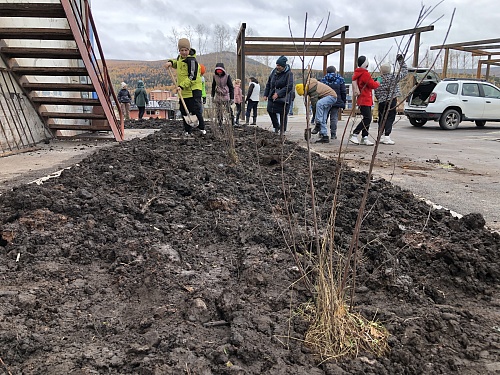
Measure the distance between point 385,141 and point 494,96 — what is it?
7.39 meters

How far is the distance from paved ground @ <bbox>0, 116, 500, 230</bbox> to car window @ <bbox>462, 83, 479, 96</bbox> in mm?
4743

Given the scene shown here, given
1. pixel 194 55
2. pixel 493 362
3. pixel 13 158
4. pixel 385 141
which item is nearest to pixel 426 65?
pixel 493 362

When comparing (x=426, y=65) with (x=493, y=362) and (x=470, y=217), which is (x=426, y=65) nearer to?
(x=493, y=362)

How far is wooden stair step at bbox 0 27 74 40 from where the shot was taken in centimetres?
602

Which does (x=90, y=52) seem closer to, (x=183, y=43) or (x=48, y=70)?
(x=48, y=70)

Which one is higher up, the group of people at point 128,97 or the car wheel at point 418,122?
the group of people at point 128,97

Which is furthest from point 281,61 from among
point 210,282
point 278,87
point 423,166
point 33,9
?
point 210,282

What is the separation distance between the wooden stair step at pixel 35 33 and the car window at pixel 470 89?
1209cm

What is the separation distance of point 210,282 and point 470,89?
13982mm

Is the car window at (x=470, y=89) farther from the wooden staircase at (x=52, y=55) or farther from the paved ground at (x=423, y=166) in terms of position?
the wooden staircase at (x=52, y=55)

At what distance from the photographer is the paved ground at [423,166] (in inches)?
164

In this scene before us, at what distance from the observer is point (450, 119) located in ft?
44.1

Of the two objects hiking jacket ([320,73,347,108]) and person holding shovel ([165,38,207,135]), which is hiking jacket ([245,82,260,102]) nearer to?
hiking jacket ([320,73,347,108])

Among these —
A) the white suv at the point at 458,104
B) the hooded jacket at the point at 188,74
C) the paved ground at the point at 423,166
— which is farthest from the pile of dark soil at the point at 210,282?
the white suv at the point at 458,104
